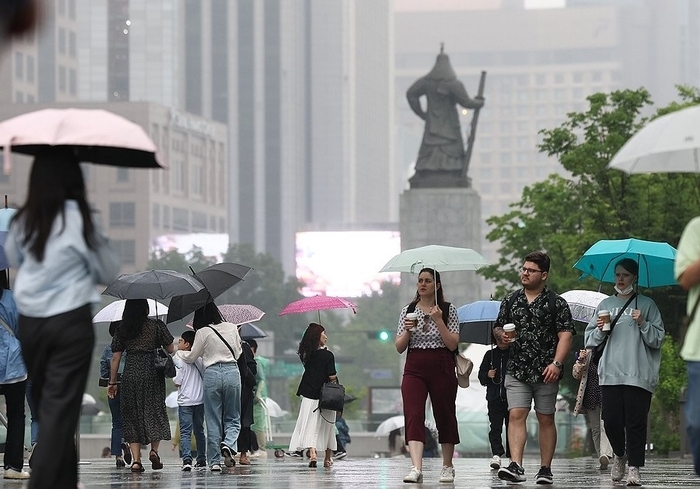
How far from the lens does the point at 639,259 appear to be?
13.7 meters

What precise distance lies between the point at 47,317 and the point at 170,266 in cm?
11614

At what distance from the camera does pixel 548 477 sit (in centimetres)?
1234

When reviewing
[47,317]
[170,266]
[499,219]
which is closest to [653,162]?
[47,317]

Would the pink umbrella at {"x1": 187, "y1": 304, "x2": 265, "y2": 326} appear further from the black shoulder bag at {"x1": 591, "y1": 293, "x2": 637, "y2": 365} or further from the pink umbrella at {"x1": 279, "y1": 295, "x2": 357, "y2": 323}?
the black shoulder bag at {"x1": 591, "y1": 293, "x2": 637, "y2": 365}

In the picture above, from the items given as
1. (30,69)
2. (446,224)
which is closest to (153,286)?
(446,224)

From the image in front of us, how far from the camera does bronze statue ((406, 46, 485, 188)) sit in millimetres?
47062

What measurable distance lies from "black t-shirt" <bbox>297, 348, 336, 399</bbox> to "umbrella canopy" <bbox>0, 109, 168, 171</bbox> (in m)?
9.06

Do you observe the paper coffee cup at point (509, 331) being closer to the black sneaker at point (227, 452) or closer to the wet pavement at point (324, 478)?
the wet pavement at point (324, 478)

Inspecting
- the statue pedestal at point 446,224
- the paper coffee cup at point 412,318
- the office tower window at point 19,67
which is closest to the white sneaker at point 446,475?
the paper coffee cup at point 412,318

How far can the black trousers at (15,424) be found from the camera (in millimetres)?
12531

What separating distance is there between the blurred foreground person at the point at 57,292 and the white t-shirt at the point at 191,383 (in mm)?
9160

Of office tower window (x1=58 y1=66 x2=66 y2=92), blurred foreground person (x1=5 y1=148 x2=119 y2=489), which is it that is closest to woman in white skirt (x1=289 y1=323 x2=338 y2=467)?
blurred foreground person (x1=5 y1=148 x2=119 y2=489)

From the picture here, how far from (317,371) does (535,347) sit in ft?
18.6

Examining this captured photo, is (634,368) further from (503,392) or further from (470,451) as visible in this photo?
(470,451)
